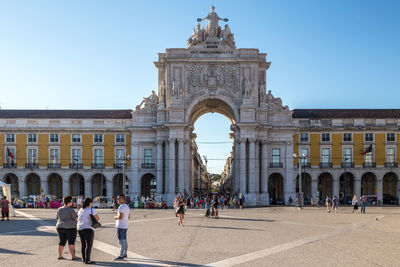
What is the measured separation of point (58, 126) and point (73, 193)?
10329mm

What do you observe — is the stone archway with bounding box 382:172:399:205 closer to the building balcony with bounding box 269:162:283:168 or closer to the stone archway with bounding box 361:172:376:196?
the stone archway with bounding box 361:172:376:196

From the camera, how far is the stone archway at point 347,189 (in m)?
66.1

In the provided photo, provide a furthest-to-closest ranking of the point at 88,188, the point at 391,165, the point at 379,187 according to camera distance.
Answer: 1. the point at 88,188
2. the point at 391,165
3. the point at 379,187

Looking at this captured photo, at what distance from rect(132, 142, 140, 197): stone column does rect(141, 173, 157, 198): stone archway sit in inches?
188

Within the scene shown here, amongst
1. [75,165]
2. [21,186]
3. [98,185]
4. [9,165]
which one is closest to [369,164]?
[98,185]

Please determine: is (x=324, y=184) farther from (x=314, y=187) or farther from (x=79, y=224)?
(x=79, y=224)

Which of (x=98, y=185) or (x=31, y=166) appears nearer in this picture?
(x=31, y=166)

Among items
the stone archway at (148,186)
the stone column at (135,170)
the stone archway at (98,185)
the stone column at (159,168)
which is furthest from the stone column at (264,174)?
the stone archway at (98,185)

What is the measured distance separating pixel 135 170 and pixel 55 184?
534 inches

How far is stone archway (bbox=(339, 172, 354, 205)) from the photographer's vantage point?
2603 inches

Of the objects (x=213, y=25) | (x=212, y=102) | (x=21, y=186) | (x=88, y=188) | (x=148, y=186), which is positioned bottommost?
(x=148, y=186)

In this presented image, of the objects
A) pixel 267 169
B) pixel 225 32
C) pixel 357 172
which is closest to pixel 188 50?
pixel 225 32

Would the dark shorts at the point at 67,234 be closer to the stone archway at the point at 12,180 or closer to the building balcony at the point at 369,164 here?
the stone archway at the point at 12,180

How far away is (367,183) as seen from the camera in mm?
68188
